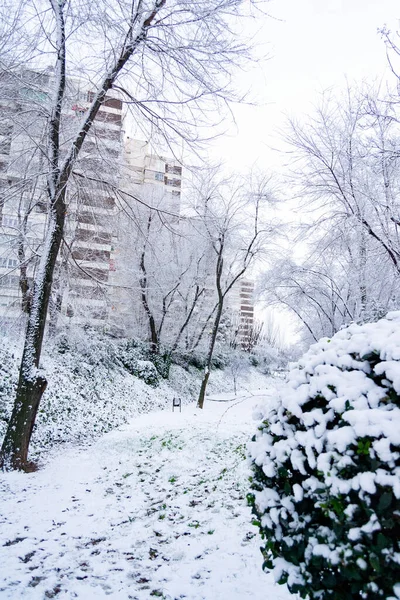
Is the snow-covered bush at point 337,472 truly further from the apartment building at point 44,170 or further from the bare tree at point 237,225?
the bare tree at point 237,225

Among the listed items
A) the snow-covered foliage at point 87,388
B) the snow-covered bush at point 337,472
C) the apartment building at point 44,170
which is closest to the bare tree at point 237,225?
the snow-covered foliage at point 87,388

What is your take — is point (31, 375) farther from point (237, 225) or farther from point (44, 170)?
point (237, 225)

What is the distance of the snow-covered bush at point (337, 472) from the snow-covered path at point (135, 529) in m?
1.22

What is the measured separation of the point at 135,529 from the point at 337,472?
3323 millimetres

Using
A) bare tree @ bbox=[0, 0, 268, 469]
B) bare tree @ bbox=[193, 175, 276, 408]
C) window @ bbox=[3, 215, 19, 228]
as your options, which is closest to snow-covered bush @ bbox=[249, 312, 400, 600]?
bare tree @ bbox=[0, 0, 268, 469]

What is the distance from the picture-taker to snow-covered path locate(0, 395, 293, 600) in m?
2.89

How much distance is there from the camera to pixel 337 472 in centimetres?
166

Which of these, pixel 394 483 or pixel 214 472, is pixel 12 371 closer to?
pixel 214 472

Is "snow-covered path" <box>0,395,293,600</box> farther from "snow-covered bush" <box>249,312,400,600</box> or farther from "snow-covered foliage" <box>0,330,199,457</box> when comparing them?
"snow-covered foliage" <box>0,330,199,457</box>

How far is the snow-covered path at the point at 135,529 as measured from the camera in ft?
9.48

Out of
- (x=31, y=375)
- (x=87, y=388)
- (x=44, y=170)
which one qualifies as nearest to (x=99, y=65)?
(x=44, y=170)

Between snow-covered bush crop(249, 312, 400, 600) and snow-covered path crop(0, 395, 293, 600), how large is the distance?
1217 millimetres

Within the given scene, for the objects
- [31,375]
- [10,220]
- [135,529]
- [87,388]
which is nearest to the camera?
[135,529]

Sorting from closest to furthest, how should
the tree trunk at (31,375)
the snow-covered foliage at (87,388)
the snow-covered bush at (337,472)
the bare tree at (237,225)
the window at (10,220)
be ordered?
the snow-covered bush at (337,472) < the tree trunk at (31,375) < the snow-covered foliage at (87,388) < the window at (10,220) < the bare tree at (237,225)
